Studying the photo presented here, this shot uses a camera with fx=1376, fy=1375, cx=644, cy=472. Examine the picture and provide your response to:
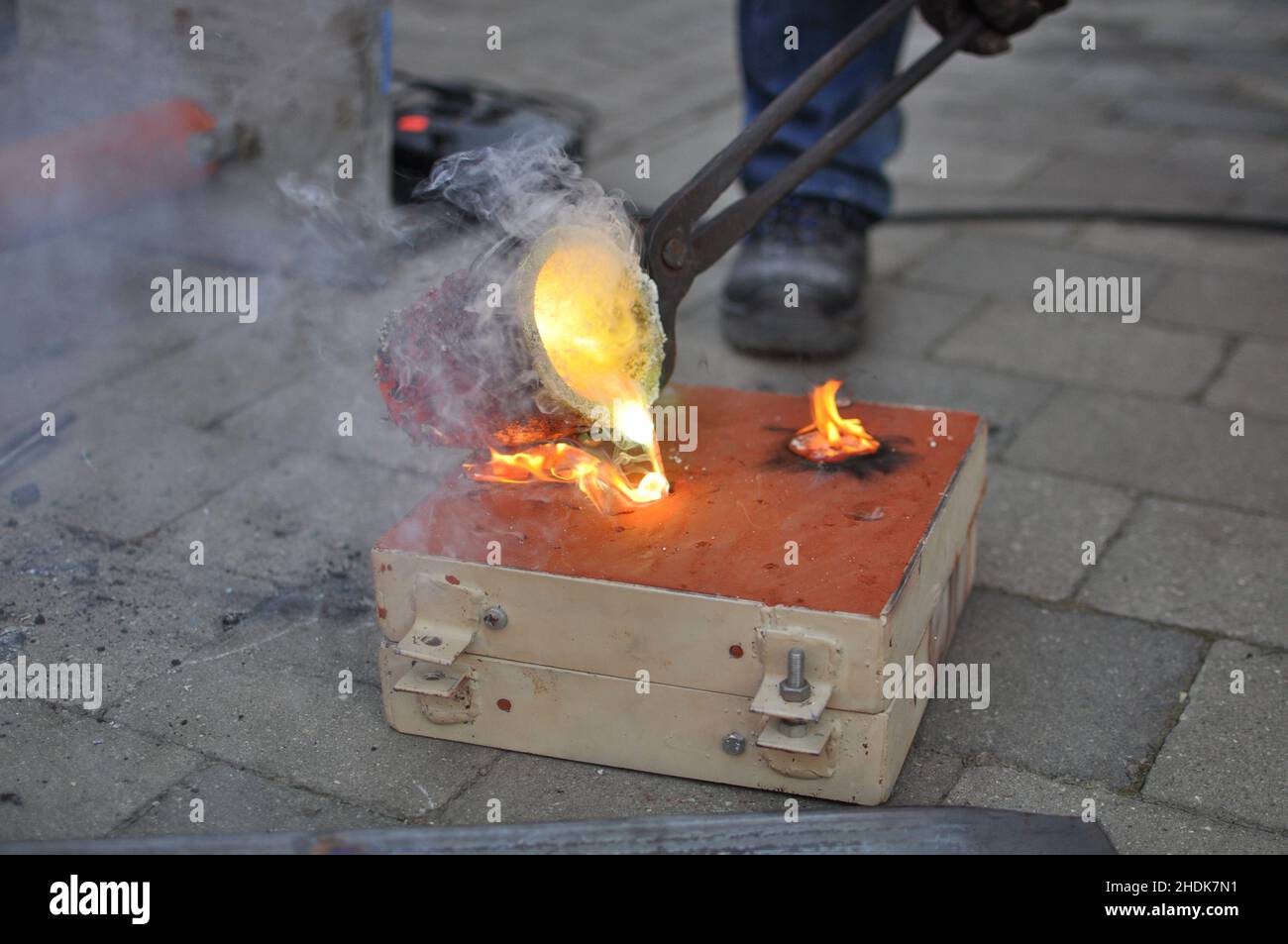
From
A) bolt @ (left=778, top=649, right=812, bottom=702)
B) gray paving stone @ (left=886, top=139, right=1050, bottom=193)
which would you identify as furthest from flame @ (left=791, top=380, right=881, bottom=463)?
gray paving stone @ (left=886, top=139, right=1050, bottom=193)

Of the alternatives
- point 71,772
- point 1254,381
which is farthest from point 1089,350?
point 71,772

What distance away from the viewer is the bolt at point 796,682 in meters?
1.75

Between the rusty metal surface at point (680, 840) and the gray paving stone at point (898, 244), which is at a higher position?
the gray paving stone at point (898, 244)

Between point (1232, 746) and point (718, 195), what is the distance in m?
1.14

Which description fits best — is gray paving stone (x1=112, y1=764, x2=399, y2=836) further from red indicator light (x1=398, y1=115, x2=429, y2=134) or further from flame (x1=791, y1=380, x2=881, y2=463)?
red indicator light (x1=398, y1=115, x2=429, y2=134)

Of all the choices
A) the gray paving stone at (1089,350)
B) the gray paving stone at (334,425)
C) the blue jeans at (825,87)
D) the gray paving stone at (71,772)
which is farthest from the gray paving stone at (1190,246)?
the gray paving stone at (71,772)

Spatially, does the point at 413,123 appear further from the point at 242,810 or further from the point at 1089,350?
the point at 242,810

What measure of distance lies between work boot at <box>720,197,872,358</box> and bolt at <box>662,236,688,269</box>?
1.20m

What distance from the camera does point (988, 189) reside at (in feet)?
15.3

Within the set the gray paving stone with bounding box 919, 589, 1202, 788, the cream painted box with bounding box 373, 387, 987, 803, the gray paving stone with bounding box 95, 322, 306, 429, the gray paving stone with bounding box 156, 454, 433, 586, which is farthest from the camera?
the gray paving stone with bounding box 95, 322, 306, 429

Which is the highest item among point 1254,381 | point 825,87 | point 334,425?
point 825,87

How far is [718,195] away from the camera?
7.16 feet

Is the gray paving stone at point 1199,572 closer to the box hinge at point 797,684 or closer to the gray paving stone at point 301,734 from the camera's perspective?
the box hinge at point 797,684

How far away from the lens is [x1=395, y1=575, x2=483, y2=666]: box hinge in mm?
1911
